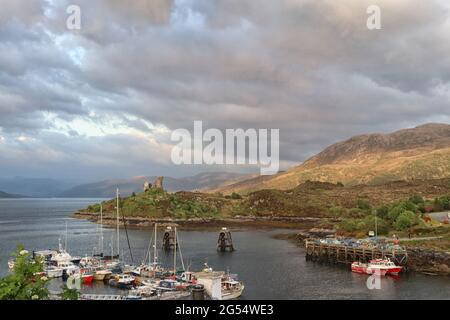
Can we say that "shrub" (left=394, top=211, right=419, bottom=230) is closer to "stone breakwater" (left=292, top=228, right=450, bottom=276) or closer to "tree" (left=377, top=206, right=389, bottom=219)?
"tree" (left=377, top=206, right=389, bottom=219)

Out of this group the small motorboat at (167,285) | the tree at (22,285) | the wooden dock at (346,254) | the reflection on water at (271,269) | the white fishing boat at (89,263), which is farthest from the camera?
the wooden dock at (346,254)

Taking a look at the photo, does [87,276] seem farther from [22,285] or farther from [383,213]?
[383,213]

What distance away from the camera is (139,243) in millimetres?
136000

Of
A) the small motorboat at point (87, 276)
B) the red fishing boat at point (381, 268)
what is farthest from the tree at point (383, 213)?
the small motorboat at point (87, 276)

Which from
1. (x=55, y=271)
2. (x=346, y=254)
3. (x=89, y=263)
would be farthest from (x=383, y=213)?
(x=55, y=271)

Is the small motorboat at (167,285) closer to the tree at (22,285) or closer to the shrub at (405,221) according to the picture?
the tree at (22,285)

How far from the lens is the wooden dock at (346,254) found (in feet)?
280

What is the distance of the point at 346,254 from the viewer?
315 ft

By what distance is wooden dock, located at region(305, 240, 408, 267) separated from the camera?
280 feet

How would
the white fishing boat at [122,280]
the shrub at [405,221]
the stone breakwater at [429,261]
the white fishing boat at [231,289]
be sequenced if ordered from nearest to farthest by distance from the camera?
1. the white fishing boat at [231,289]
2. the white fishing boat at [122,280]
3. the stone breakwater at [429,261]
4. the shrub at [405,221]
